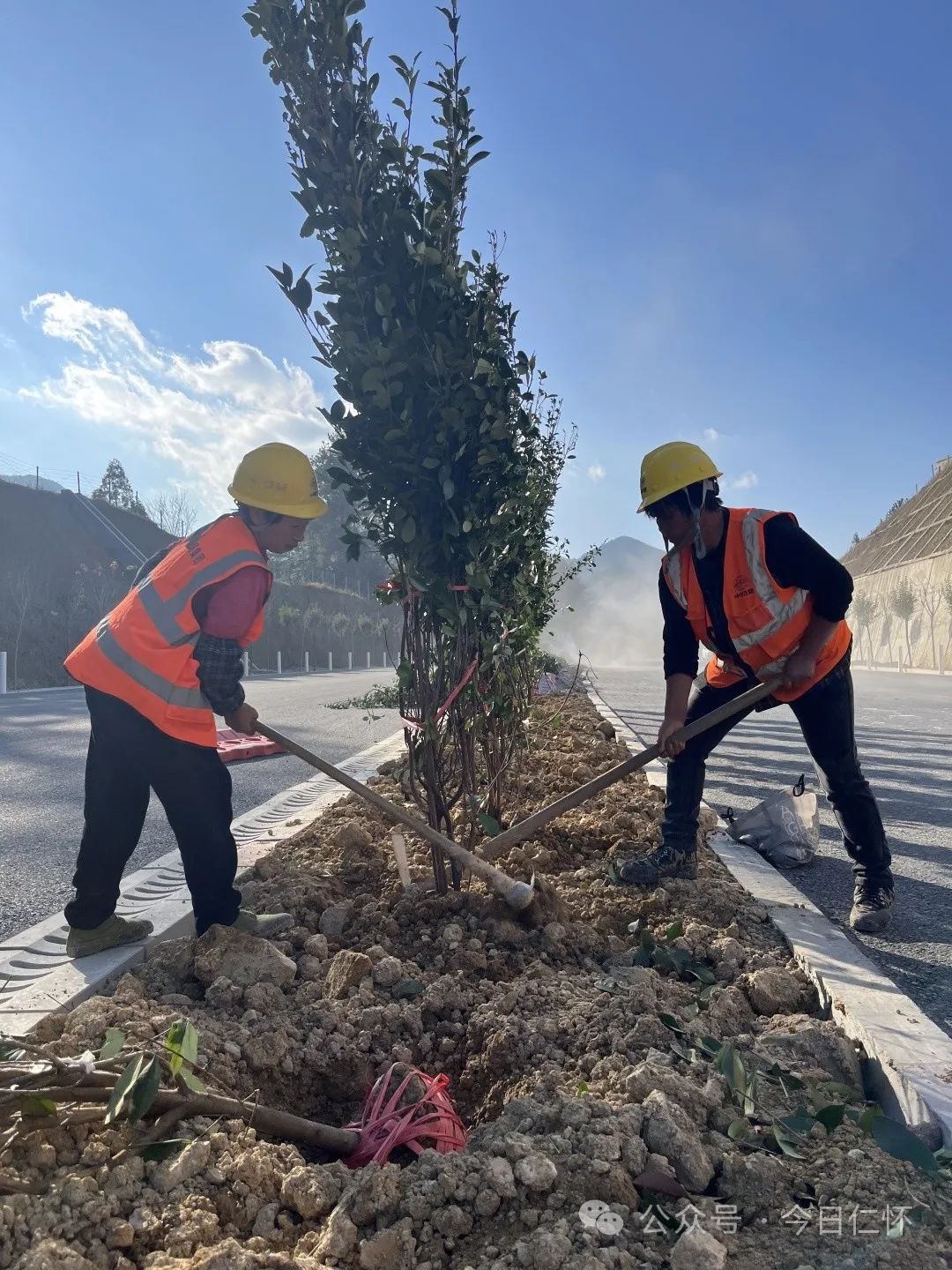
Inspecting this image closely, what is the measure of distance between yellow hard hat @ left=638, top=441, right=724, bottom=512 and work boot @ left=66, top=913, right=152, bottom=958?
2608 mm

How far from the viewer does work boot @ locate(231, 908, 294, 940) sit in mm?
3025

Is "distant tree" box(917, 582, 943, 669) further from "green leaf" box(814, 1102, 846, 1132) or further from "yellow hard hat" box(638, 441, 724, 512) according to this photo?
"green leaf" box(814, 1102, 846, 1132)

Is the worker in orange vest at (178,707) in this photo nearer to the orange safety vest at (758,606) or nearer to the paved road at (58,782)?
the paved road at (58,782)

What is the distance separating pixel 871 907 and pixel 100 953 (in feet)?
9.84

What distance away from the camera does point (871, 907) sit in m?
3.37

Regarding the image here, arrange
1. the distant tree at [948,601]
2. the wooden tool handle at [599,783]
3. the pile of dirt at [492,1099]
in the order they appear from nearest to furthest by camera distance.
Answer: the pile of dirt at [492,1099] < the wooden tool handle at [599,783] < the distant tree at [948,601]

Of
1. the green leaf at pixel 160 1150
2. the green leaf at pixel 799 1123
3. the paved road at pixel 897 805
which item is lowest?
the paved road at pixel 897 805

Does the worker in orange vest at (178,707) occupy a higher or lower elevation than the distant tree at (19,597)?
lower

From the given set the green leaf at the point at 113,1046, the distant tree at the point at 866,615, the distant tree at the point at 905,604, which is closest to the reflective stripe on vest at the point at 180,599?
the green leaf at the point at 113,1046

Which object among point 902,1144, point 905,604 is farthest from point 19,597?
point 905,604

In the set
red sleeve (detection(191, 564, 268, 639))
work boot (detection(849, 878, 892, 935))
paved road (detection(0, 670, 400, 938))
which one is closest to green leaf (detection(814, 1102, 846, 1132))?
work boot (detection(849, 878, 892, 935))

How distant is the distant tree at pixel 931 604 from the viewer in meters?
49.9

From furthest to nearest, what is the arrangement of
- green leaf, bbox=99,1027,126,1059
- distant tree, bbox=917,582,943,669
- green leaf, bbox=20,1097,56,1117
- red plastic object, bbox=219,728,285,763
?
distant tree, bbox=917,582,943,669, red plastic object, bbox=219,728,285,763, green leaf, bbox=99,1027,126,1059, green leaf, bbox=20,1097,56,1117

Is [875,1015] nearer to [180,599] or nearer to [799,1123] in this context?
[799,1123]
